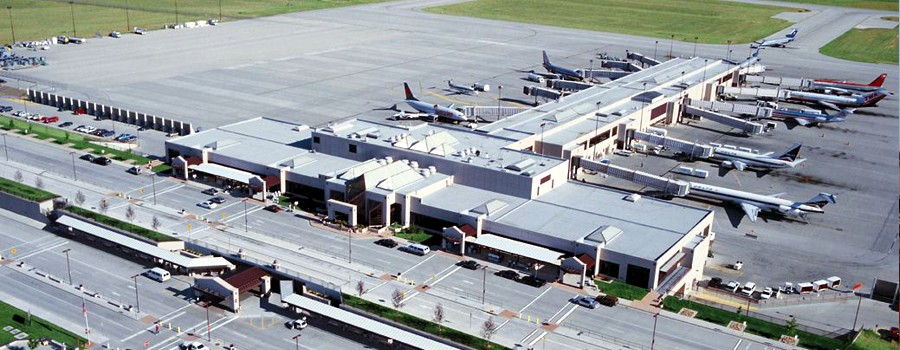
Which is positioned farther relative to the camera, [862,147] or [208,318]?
[862,147]

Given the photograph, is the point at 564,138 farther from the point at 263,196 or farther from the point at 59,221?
the point at 59,221

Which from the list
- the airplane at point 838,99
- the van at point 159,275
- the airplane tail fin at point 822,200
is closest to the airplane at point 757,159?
the airplane tail fin at point 822,200

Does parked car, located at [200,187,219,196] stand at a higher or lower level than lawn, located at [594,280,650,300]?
higher

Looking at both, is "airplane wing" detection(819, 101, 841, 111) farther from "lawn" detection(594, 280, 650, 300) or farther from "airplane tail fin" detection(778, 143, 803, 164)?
"lawn" detection(594, 280, 650, 300)

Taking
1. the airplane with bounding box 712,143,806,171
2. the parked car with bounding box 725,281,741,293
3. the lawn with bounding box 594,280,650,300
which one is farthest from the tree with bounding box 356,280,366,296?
the airplane with bounding box 712,143,806,171

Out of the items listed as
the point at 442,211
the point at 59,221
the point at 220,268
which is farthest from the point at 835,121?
the point at 59,221

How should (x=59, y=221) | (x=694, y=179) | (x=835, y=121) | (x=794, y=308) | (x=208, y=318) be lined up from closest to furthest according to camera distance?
(x=208, y=318) → (x=794, y=308) → (x=59, y=221) → (x=694, y=179) → (x=835, y=121)

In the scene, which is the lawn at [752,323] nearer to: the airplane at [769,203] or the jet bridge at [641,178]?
the airplane at [769,203]
